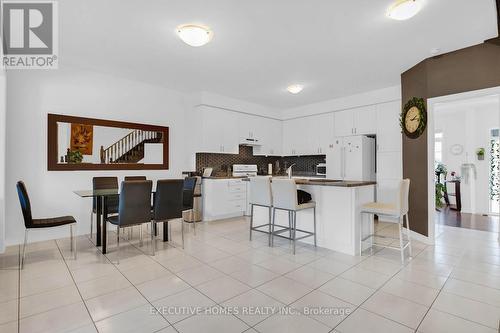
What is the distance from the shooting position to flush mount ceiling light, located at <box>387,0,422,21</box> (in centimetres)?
232

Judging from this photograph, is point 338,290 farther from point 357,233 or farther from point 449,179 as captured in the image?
point 449,179

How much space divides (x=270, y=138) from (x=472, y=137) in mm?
4798

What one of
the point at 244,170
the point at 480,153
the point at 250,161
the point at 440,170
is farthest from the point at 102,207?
the point at 480,153

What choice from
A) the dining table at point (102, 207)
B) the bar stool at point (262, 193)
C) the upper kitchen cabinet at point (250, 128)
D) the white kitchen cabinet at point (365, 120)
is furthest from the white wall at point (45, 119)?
the white kitchen cabinet at point (365, 120)

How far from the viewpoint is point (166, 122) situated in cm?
523

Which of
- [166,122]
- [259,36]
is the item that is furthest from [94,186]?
[259,36]

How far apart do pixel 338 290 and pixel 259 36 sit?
2.84 meters

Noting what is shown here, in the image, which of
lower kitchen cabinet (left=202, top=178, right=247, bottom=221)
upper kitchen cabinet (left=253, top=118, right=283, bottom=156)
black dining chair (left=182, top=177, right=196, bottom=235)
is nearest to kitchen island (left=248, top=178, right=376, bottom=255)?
black dining chair (left=182, top=177, right=196, bottom=235)

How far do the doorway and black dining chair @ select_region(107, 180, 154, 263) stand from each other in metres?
5.48

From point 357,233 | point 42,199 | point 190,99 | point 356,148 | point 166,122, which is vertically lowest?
point 357,233

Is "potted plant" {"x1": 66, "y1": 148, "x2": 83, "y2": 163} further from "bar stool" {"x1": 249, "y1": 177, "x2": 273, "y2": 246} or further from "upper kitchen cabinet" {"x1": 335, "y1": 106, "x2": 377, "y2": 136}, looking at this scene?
"upper kitchen cabinet" {"x1": 335, "y1": 106, "x2": 377, "y2": 136}

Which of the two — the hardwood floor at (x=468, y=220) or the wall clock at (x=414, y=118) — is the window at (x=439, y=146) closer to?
the hardwood floor at (x=468, y=220)

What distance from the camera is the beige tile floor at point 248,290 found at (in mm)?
1850

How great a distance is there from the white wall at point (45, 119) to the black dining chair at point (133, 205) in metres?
1.44
